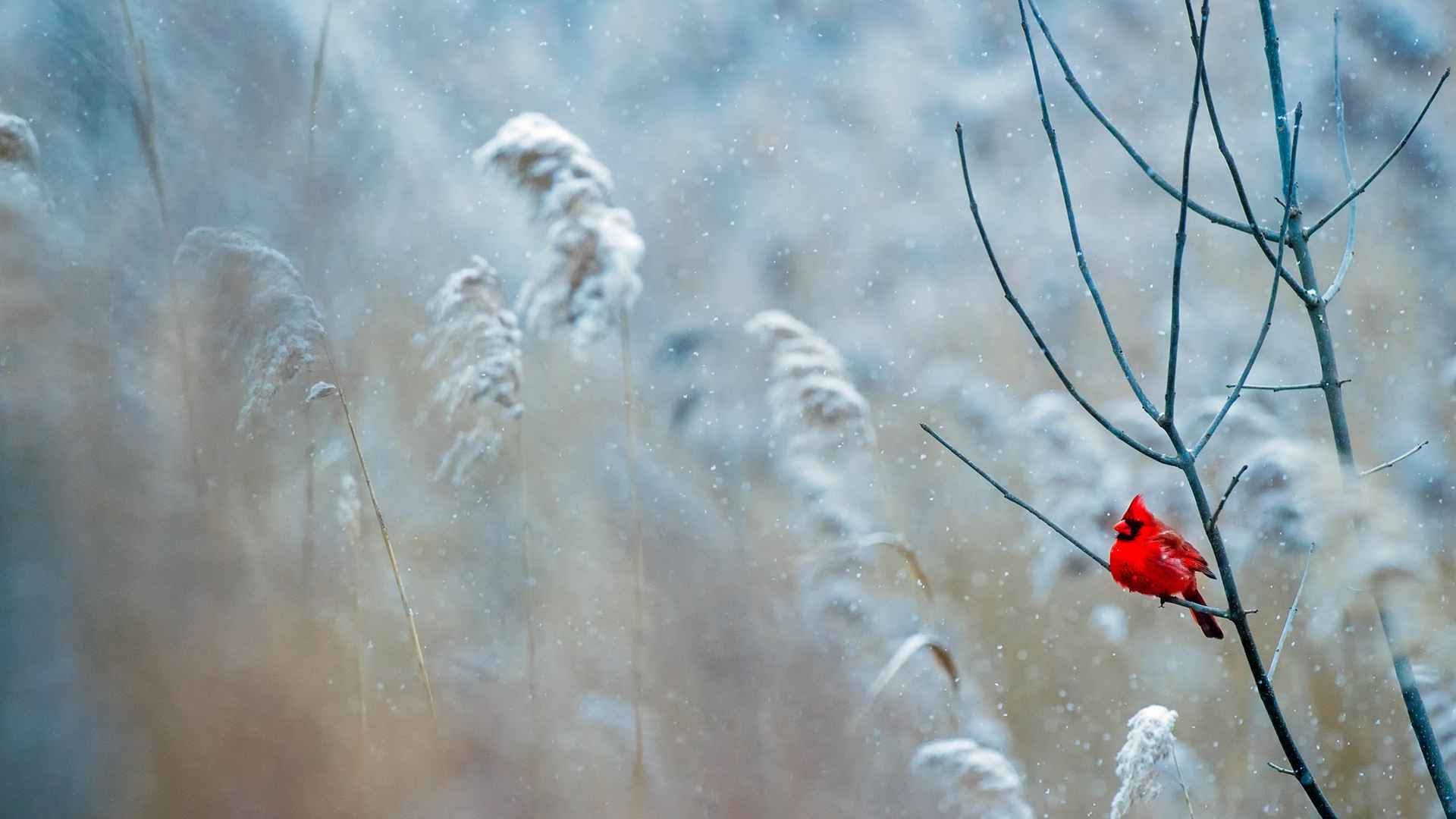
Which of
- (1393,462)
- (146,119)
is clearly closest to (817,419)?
(1393,462)

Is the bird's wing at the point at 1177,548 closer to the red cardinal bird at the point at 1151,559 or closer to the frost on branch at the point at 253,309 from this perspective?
the red cardinal bird at the point at 1151,559

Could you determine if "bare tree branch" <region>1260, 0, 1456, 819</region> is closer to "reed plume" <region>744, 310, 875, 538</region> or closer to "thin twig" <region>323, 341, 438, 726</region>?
"reed plume" <region>744, 310, 875, 538</region>

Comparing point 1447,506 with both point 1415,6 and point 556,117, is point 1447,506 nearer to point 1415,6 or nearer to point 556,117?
point 1415,6

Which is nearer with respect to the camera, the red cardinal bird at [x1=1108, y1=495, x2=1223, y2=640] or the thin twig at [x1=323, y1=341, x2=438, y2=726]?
the red cardinal bird at [x1=1108, y1=495, x2=1223, y2=640]

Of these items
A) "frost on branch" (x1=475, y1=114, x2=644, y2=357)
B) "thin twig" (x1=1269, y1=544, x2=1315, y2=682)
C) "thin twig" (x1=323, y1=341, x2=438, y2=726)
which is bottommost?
"thin twig" (x1=1269, y1=544, x2=1315, y2=682)

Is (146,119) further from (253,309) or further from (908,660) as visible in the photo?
(908,660)

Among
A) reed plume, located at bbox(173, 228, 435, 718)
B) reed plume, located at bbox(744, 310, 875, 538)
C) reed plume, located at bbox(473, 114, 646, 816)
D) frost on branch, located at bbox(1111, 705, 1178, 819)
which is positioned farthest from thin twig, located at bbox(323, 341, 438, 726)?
frost on branch, located at bbox(1111, 705, 1178, 819)
